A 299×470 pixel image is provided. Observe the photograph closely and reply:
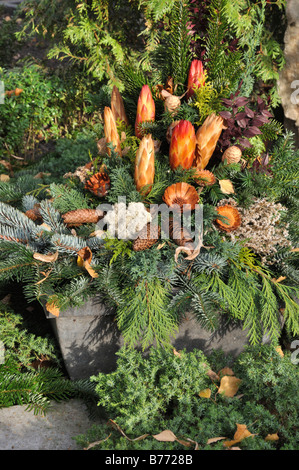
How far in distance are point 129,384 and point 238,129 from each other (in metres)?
1.14

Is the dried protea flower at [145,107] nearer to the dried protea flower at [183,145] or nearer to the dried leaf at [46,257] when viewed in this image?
the dried protea flower at [183,145]

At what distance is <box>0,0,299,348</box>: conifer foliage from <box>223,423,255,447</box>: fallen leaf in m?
0.38

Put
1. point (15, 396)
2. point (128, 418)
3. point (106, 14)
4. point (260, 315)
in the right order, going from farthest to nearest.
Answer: point (106, 14) < point (260, 315) < point (15, 396) < point (128, 418)

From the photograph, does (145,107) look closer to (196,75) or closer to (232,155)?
(196,75)

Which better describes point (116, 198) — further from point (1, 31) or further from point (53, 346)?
point (1, 31)

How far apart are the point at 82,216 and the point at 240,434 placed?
3.30 ft

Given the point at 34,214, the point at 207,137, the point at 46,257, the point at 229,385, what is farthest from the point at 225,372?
the point at 34,214

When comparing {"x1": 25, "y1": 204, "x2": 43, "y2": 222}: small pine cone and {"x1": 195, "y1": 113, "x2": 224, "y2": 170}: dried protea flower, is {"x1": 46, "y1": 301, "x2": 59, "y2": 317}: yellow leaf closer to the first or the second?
{"x1": 25, "y1": 204, "x2": 43, "y2": 222}: small pine cone

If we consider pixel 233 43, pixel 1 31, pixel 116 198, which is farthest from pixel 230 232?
pixel 1 31

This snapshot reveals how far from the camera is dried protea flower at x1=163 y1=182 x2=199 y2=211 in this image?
1.59 meters

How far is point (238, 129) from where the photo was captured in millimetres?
1737

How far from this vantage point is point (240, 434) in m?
1.25

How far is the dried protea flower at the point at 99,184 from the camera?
1.73 meters

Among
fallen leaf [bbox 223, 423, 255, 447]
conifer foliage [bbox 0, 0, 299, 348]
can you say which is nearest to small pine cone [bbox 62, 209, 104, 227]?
conifer foliage [bbox 0, 0, 299, 348]
